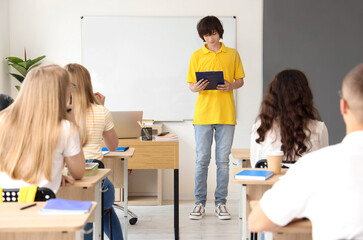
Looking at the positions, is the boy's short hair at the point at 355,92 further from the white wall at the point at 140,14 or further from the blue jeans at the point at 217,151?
the white wall at the point at 140,14

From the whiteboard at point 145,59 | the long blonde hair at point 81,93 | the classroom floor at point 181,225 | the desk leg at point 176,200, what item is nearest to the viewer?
the long blonde hair at point 81,93

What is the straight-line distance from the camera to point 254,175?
2326 millimetres

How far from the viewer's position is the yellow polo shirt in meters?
4.50

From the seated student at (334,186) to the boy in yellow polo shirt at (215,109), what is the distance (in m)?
3.00

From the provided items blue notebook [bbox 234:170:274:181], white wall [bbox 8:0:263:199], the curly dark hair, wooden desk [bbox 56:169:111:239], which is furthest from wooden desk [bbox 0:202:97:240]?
white wall [bbox 8:0:263:199]

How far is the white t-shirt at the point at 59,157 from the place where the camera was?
2.16 metres

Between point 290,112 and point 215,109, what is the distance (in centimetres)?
177

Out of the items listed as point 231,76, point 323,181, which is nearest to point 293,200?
point 323,181

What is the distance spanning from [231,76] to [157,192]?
1890mm

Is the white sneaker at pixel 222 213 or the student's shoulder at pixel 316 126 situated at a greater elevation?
the student's shoulder at pixel 316 126

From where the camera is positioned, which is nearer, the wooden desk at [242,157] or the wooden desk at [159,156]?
the wooden desk at [242,157]

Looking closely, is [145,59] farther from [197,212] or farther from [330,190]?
[330,190]

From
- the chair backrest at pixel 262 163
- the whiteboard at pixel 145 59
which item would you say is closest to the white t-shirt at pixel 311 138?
the chair backrest at pixel 262 163

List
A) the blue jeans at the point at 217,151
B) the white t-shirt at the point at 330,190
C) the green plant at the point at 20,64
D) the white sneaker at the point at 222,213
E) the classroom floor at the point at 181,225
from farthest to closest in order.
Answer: the green plant at the point at 20,64 < the white sneaker at the point at 222,213 < the blue jeans at the point at 217,151 < the classroom floor at the point at 181,225 < the white t-shirt at the point at 330,190
